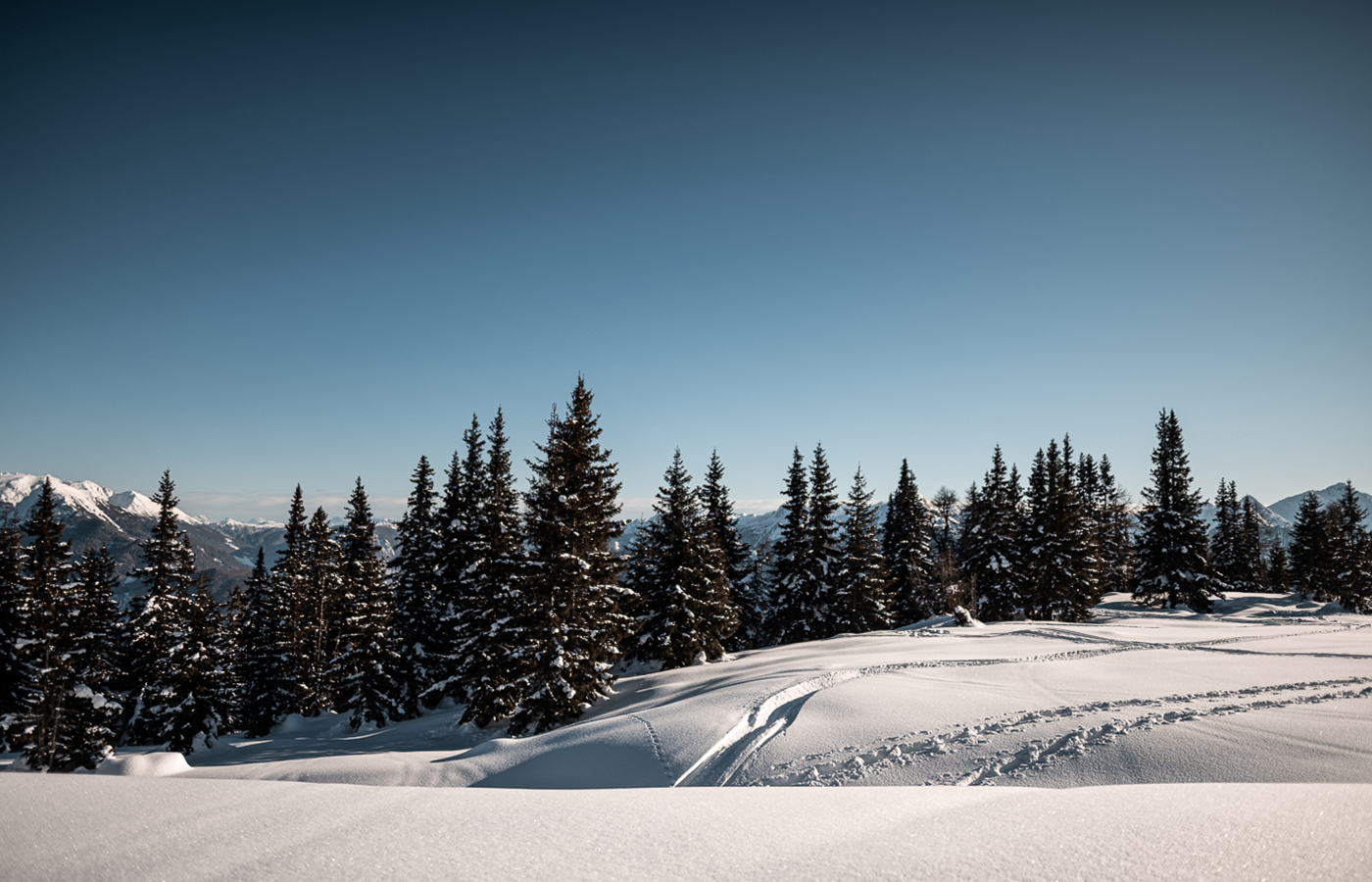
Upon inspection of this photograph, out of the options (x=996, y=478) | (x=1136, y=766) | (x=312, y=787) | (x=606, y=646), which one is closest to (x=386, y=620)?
(x=606, y=646)

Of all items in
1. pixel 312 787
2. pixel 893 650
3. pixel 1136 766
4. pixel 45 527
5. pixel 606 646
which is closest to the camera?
pixel 312 787

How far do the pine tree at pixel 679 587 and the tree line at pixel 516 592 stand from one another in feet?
0.40

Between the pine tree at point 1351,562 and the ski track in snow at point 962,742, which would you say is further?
the pine tree at point 1351,562

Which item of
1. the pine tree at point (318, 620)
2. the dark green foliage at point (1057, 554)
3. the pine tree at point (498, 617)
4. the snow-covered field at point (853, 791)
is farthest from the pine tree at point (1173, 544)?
the pine tree at point (318, 620)

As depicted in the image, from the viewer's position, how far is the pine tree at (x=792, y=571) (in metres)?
37.4

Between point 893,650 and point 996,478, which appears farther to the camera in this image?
point 996,478

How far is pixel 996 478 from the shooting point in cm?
4328


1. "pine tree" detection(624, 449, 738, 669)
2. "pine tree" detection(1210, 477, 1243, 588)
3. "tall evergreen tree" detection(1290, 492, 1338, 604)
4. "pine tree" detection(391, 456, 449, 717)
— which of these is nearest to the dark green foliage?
"tall evergreen tree" detection(1290, 492, 1338, 604)

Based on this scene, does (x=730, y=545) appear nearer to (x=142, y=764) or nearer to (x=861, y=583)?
(x=861, y=583)

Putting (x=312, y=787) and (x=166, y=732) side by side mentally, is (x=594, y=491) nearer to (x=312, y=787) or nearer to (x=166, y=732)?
(x=312, y=787)

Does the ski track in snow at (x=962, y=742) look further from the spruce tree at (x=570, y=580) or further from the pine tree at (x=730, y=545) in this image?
the pine tree at (x=730, y=545)

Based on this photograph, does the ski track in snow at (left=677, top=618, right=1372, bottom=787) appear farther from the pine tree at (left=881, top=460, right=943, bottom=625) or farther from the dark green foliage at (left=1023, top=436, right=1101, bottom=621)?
the pine tree at (left=881, top=460, right=943, bottom=625)

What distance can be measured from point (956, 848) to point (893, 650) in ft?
51.4

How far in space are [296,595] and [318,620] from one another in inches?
86.5
